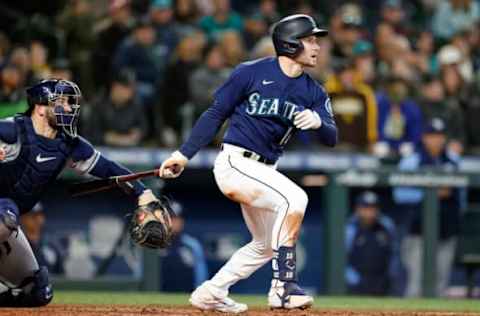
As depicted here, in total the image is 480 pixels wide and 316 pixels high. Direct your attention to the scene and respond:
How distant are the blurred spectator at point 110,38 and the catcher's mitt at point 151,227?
5.67m

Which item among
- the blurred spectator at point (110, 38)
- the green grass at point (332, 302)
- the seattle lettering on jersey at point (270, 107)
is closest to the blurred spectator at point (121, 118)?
the blurred spectator at point (110, 38)

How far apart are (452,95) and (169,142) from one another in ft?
11.1

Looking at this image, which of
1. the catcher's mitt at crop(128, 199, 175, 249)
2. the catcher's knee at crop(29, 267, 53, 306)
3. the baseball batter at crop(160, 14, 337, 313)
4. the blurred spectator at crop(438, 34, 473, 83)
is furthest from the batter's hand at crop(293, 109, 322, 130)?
the blurred spectator at crop(438, 34, 473, 83)

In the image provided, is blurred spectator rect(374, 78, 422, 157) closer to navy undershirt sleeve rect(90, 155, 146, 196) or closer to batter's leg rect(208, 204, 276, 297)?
batter's leg rect(208, 204, 276, 297)

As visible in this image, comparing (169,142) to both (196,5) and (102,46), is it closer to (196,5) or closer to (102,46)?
(102,46)

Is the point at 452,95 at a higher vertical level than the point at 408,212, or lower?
higher

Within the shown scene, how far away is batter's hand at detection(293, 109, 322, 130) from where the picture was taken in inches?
310

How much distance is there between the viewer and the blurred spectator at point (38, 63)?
43.5 feet

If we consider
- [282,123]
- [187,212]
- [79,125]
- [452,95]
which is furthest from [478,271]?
[282,123]

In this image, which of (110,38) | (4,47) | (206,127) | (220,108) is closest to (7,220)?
(206,127)

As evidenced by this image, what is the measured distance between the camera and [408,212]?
1332cm

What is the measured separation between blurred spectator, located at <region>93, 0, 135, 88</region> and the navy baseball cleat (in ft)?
20.7

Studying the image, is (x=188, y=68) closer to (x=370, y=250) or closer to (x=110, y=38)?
(x=110, y=38)

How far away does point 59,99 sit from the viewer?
8109mm
